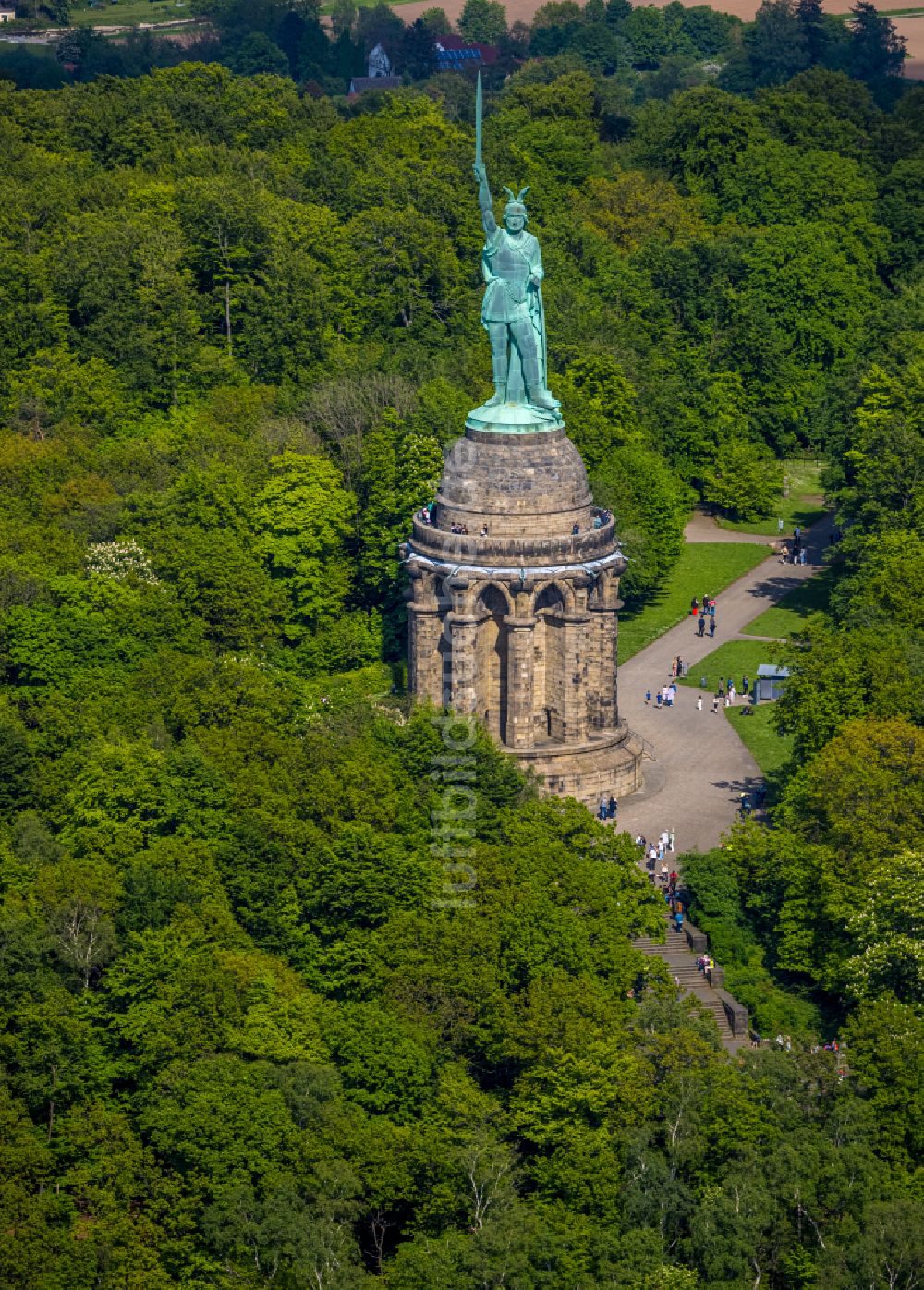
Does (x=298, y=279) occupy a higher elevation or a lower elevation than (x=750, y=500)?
higher

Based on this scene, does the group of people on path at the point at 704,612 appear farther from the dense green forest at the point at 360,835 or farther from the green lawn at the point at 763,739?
the green lawn at the point at 763,739

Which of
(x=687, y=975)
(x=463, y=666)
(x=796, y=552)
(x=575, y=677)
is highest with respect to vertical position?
(x=463, y=666)

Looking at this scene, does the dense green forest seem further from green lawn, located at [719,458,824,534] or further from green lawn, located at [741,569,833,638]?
green lawn, located at [741,569,833,638]

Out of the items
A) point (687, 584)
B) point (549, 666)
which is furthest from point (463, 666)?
point (687, 584)

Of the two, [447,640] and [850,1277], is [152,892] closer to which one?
[447,640]

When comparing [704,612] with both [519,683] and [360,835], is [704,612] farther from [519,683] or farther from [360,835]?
[360,835]

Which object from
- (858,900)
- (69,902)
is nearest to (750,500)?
(858,900)
